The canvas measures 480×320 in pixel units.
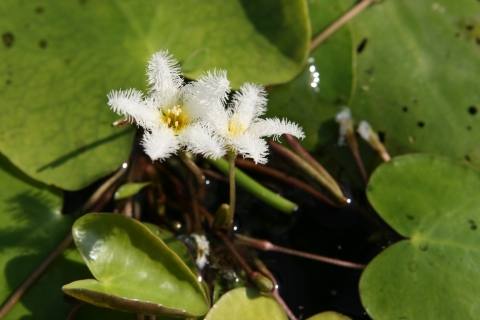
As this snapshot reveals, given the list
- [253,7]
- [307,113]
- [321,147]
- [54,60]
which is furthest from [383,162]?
[54,60]

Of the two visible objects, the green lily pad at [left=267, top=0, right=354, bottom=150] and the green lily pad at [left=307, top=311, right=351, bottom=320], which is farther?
the green lily pad at [left=267, top=0, right=354, bottom=150]

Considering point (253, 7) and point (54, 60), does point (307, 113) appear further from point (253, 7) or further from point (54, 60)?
point (54, 60)

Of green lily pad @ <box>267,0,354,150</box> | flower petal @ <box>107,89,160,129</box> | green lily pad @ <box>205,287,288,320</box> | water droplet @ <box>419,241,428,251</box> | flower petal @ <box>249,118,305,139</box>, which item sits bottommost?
water droplet @ <box>419,241,428,251</box>

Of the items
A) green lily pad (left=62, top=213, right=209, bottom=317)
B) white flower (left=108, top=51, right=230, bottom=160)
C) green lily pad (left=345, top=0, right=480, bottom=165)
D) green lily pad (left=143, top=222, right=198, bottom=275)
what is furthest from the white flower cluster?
green lily pad (left=345, top=0, right=480, bottom=165)

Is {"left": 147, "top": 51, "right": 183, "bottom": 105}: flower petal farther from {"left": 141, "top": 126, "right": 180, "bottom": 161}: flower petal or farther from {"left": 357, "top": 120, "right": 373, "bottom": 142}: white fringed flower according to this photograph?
{"left": 357, "top": 120, "right": 373, "bottom": 142}: white fringed flower

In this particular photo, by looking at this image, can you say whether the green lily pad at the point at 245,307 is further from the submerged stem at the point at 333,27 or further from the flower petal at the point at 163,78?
the submerged stem at the point at 333,27

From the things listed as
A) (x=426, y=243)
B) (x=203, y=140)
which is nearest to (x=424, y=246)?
(x=426, y=243)
